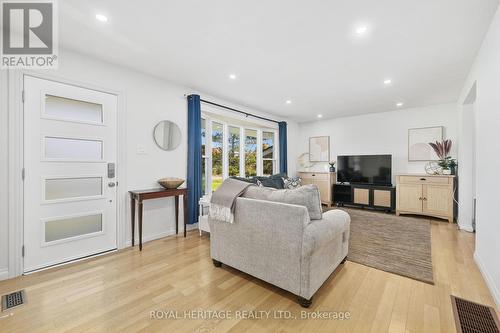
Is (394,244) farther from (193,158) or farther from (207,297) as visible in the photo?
(193,158)

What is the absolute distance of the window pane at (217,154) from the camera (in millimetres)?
4461

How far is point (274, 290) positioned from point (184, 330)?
33.3 inches

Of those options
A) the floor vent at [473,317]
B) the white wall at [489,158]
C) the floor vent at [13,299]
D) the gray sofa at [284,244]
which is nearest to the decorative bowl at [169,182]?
the gray sofa at [284,244]

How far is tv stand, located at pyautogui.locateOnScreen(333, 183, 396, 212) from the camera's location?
16.3 ft

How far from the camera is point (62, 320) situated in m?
1.60

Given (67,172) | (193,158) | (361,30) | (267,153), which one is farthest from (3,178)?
(267,153)

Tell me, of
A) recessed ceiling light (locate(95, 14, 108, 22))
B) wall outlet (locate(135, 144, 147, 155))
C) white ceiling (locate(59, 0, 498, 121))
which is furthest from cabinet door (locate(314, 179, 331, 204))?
recessed ceiling light (locate(95, 14, 108, 22))

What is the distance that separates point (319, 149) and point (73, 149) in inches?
227

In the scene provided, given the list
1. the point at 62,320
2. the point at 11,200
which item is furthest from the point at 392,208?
the point at 11,200

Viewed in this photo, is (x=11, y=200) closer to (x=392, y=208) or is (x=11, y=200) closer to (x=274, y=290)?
(x=274, y=290)

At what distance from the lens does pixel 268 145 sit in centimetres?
604

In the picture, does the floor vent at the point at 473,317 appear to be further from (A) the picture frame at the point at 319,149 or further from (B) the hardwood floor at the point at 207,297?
(A) the picture frame at the point at 319,149

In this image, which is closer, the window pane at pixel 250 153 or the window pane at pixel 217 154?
the window pane at pixel 217 154

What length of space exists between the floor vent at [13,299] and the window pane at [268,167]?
15.7 feet
